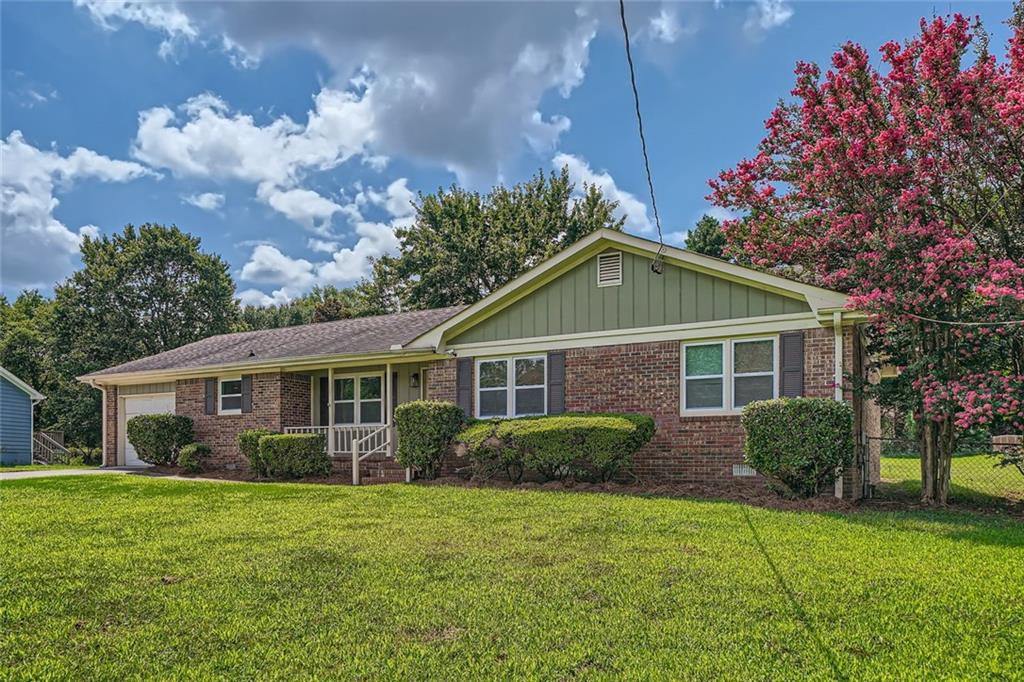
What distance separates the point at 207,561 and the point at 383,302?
30.5m

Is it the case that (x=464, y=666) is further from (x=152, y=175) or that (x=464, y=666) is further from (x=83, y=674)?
(x=152, y=175)

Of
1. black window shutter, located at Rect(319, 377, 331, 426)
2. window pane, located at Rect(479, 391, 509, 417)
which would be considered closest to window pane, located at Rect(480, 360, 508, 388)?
window pane, located at Rect(479, 391, 509, 417)

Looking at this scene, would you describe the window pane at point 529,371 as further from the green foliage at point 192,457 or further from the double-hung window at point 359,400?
the green foliage at point 192,457

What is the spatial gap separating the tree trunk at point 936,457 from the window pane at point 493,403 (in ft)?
23.1

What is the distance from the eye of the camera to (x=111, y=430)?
20.6 metres

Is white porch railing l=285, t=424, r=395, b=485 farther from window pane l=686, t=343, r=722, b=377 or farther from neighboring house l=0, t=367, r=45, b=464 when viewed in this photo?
neighboring house l=0, t=367, r=45, b=464

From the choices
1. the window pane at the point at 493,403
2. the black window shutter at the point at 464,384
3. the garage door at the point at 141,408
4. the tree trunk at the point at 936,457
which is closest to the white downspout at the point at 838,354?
the tree trunk at the point at 936,457

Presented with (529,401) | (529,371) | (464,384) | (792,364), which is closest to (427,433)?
(464,384)

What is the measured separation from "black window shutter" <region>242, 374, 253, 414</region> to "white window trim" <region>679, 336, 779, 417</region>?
10.7 metres

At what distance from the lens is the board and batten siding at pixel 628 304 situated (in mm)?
11844

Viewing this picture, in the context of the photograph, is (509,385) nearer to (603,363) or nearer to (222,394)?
(603,363)

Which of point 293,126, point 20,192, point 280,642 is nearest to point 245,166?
point 293,126

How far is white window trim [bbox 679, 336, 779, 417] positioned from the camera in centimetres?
1152

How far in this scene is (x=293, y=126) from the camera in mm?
16312
